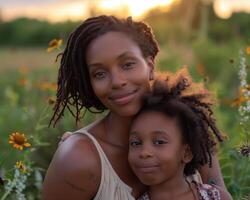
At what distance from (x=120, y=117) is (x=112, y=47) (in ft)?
1.08

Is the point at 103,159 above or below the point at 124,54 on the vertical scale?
below

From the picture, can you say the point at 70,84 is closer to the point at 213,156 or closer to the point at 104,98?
the point at 104,98

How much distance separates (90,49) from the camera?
2688 mm

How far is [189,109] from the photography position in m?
2.72

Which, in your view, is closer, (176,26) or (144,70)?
(144,70)

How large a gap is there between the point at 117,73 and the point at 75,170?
0.43m

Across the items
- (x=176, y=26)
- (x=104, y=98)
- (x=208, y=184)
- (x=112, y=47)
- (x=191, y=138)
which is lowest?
(x=208, y=184)

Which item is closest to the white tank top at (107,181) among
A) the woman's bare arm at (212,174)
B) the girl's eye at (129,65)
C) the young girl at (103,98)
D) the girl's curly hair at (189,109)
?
the young girl at (103,98)

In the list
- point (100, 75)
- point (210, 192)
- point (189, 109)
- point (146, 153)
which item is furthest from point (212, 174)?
point (100, 75)

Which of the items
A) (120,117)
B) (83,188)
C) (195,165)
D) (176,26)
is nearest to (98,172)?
(83,188)

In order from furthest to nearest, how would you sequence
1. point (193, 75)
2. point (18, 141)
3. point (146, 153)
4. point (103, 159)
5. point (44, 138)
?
point (193, 75) → point (44, 138) → point (18, 141) → point (103, 159) → point (146, 153)

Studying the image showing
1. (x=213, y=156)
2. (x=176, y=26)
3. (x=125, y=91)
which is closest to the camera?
(x=125, y=91)

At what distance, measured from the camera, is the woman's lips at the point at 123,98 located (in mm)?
2623

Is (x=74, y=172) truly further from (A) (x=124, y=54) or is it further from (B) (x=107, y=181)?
(A) (x=124, y=54)
